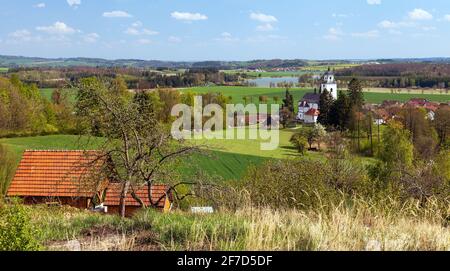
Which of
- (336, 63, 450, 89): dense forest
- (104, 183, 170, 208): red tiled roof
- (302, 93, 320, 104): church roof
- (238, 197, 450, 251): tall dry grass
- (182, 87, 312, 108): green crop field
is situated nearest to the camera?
(238, 197, 450, 251): tall dry grass

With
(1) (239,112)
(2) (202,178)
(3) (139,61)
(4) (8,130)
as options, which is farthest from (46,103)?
(3) (139,61)

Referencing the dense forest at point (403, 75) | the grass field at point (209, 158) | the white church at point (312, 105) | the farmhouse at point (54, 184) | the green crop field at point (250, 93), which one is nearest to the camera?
the farmhouse at point (54, 184)

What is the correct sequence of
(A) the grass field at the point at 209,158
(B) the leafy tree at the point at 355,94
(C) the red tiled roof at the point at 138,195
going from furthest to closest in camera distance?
(B) the leafy tree at the point at 355,94 → (A) the grass field at the point at 209,158 → (C) the red tiled roof at the point at 138,195

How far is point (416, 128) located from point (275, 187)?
50770 millimetres

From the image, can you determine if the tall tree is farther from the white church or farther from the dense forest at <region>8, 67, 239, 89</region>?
the dense forest at <region>8, 67, 239, 89</region>

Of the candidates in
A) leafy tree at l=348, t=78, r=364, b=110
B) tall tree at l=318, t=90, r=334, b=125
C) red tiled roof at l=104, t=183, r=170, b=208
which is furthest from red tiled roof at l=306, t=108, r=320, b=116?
red tiled roof at l=104, t=183, r=170, b=208

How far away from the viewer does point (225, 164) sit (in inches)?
1702

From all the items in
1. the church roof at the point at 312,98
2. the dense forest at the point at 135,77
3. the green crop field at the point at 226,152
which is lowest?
the green crop field at the point at 226,152

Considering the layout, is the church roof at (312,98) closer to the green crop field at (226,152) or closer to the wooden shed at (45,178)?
the green crop field at (226,152)

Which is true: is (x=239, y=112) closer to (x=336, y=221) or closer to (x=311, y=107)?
(x=311, y=107)

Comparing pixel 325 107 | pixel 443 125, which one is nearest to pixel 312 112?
pixel 325 107

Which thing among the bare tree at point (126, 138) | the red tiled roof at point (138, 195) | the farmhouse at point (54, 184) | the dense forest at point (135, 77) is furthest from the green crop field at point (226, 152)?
the bare tree at point (126, 138)

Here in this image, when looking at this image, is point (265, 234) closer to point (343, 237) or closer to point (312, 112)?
point (343, 237)

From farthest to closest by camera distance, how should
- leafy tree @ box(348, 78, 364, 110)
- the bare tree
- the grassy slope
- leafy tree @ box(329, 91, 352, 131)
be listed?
the grassy slope → leafy tree @ box(348, 78, 364, 110) → leafy tree @ box(329, 91, 352, 131) → the bare tree
